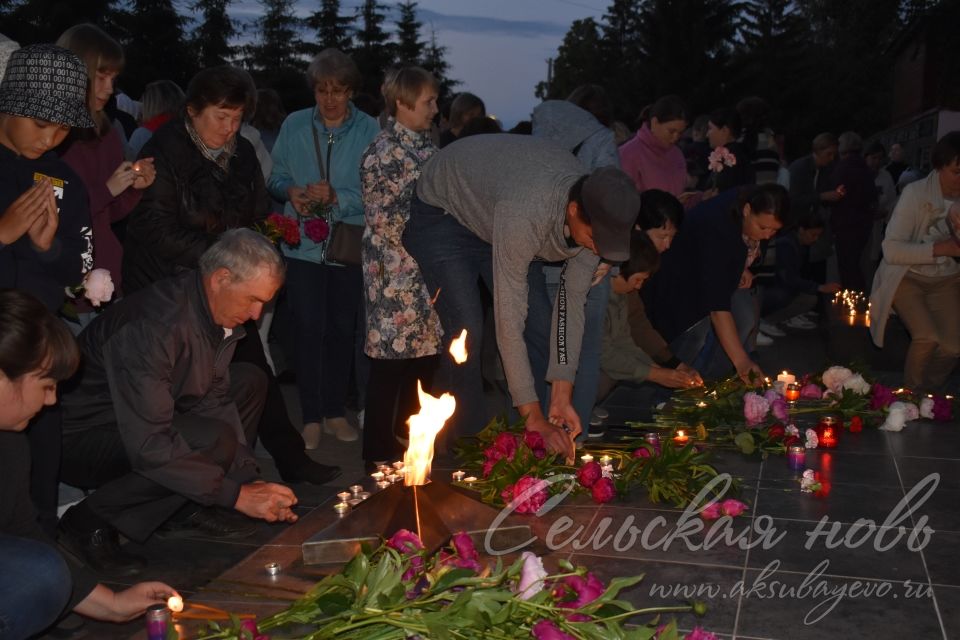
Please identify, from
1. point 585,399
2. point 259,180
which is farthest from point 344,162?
point 585,399

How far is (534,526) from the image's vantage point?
423cm

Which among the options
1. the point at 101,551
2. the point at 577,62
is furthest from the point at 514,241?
the point at 577,62

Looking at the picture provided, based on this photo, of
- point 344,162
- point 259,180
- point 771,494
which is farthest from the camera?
point 344,162

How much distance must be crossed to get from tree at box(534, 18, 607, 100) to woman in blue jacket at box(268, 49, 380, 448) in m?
51.2

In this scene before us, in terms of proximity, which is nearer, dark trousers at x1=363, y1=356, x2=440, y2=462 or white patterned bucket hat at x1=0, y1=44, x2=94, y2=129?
white patterned bucket hat at x1=0, y1=44, x2=94, y2=129

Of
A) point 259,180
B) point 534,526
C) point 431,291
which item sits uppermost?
point 259,180

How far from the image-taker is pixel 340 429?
6117mm

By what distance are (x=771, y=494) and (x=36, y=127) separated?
333 centimetres

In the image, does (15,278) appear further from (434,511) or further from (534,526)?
(534,526)

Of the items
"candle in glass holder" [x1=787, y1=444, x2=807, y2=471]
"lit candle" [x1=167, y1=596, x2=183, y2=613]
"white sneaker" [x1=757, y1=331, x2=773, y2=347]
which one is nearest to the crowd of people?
"lit candle" [x1=167, y1=596, x2=183, y2=613]

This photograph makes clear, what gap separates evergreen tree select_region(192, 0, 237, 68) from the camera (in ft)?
152

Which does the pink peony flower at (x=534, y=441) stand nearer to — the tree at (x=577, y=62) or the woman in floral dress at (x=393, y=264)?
the woman in floral dress at (x=393, y=264)

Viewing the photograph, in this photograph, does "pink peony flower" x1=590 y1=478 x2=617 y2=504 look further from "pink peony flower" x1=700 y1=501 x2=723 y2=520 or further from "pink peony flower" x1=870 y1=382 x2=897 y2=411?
"pink peony flower" x1=870 y1=382 x2=897 y2=411

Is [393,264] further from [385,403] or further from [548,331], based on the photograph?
[548,331]
